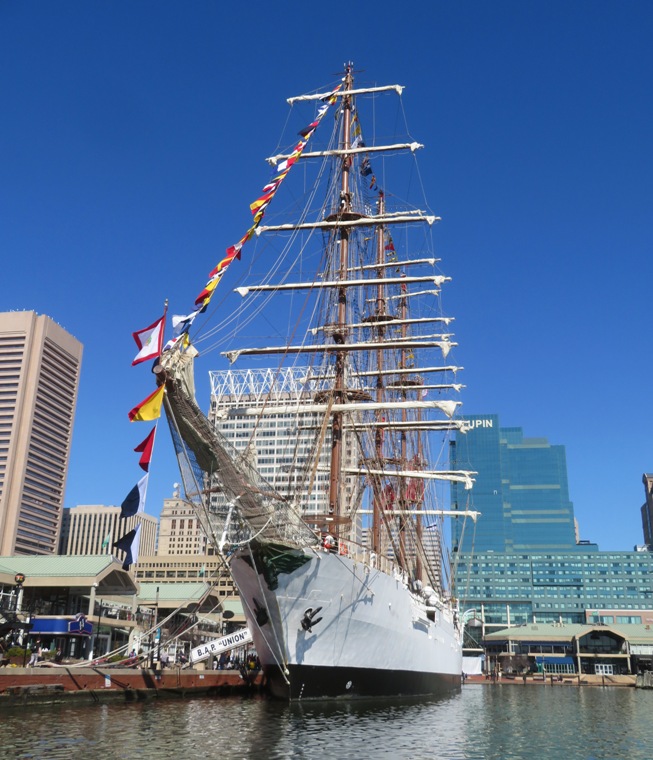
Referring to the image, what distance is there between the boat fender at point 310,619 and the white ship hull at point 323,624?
0.06 m

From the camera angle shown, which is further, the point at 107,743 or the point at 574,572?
the point at 574,572

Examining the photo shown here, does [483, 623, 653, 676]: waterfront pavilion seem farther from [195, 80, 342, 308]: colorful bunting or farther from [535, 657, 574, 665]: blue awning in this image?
[195, 80, 342, 308]: colorful bunting

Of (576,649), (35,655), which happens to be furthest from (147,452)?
(576,649)

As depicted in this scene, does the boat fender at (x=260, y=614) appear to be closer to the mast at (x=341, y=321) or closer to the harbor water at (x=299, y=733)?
the harbor water at (x=299, y=733)

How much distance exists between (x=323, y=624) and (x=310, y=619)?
1.07m

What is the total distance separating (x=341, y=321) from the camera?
4950 centimetres

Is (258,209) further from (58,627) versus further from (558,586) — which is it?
(558,586)

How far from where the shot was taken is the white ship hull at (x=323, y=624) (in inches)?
1342

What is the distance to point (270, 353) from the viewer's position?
159 feet

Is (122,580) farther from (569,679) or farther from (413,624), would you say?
(569,679)

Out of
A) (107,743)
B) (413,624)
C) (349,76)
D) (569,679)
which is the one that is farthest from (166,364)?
(569,679)

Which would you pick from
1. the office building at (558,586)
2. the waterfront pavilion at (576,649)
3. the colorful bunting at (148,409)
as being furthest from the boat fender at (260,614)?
the office building at (558,586)

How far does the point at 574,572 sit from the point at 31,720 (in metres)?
172

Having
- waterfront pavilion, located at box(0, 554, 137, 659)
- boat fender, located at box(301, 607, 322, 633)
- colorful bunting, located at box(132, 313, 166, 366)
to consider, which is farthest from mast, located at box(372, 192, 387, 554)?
colorful bunting, located at box(132, 313, 166, 366)
